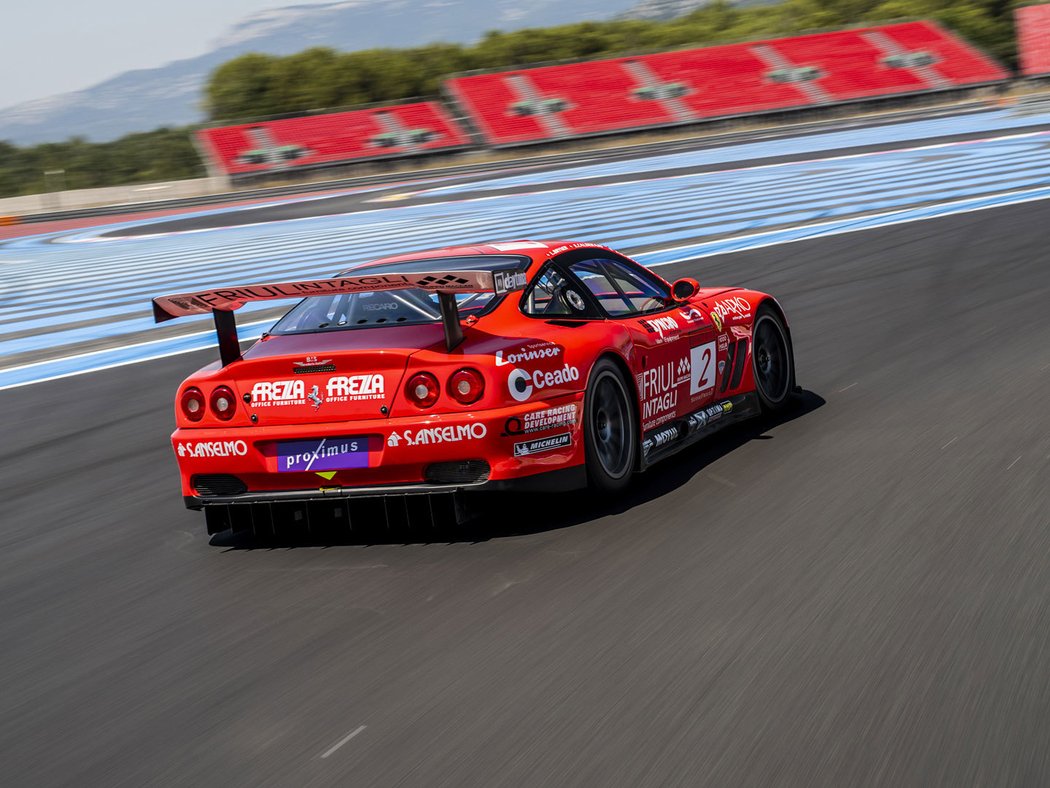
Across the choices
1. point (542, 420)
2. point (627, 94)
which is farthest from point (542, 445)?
point (627, 94)

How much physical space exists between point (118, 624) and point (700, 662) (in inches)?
83.0

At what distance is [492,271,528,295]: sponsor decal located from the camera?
513 cm

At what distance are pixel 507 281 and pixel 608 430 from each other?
862mm

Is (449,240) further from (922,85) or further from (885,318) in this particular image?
(922,85)

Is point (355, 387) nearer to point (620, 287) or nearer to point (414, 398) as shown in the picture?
point (414, 398)

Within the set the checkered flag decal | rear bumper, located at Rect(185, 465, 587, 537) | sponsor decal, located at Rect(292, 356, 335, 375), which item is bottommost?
rear bumper, located at Rect(185, 465, 587, 537)

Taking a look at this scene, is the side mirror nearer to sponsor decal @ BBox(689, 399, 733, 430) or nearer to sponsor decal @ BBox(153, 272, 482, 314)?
sponsor decal @ BBox(689, 399, 733, 430)

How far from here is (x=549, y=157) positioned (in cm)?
4644

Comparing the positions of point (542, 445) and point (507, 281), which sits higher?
point (507, 281)

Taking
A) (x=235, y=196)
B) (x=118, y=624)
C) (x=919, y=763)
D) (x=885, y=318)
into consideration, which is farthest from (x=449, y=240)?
(x=235, y=196)

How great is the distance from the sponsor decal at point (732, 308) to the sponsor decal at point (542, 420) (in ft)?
5.51

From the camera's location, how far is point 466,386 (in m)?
5.20

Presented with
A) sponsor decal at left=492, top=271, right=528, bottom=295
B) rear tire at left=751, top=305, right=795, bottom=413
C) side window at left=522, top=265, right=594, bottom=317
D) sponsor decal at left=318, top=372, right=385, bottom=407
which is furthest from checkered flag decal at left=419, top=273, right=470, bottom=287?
rear tire at left=751, top=305, right=795, bottom=413

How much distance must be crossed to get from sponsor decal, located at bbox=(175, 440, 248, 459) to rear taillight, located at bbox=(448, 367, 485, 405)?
0.89 metres
